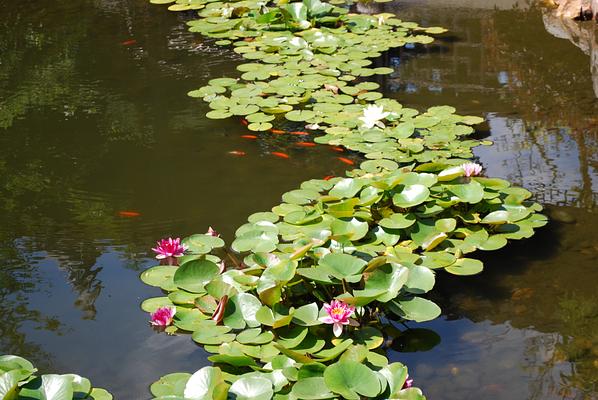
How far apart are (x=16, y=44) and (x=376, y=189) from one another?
368 cm

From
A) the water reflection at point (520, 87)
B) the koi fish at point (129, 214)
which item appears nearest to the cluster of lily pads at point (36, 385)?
the koi fish at point (129, 214)

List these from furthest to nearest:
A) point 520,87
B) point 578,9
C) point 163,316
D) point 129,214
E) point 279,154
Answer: point 578,9 < point 520,87 < point 279,154 < point 129,214 < point 163,316

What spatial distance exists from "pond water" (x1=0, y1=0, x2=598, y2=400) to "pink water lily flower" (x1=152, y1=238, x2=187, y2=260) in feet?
0.47

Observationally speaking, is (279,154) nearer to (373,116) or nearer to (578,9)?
(373,116)

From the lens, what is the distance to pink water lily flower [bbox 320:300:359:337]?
2564mm

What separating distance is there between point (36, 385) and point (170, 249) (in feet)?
2.90

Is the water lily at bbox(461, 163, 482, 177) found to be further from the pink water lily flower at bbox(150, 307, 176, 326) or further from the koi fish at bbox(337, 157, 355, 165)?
the pink water lily flower at bbox(150, 307, 176, 326)

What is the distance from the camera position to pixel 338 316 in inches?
101

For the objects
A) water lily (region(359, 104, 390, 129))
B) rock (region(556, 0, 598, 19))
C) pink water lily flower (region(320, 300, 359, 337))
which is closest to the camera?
pink water lily flower (region(320, 300, 359, 337))

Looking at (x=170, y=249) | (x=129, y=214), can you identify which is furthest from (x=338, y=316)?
(x=129, y=214)

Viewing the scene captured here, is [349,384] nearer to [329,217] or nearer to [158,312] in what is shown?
[158,312]

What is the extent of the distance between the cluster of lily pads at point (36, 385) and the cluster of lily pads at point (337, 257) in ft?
0.76

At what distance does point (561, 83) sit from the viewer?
4.78 m

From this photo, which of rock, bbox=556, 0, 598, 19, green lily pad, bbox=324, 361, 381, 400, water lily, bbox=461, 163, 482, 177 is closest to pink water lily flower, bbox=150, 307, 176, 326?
green lily pad, bbox=324, 361, 381, 400
